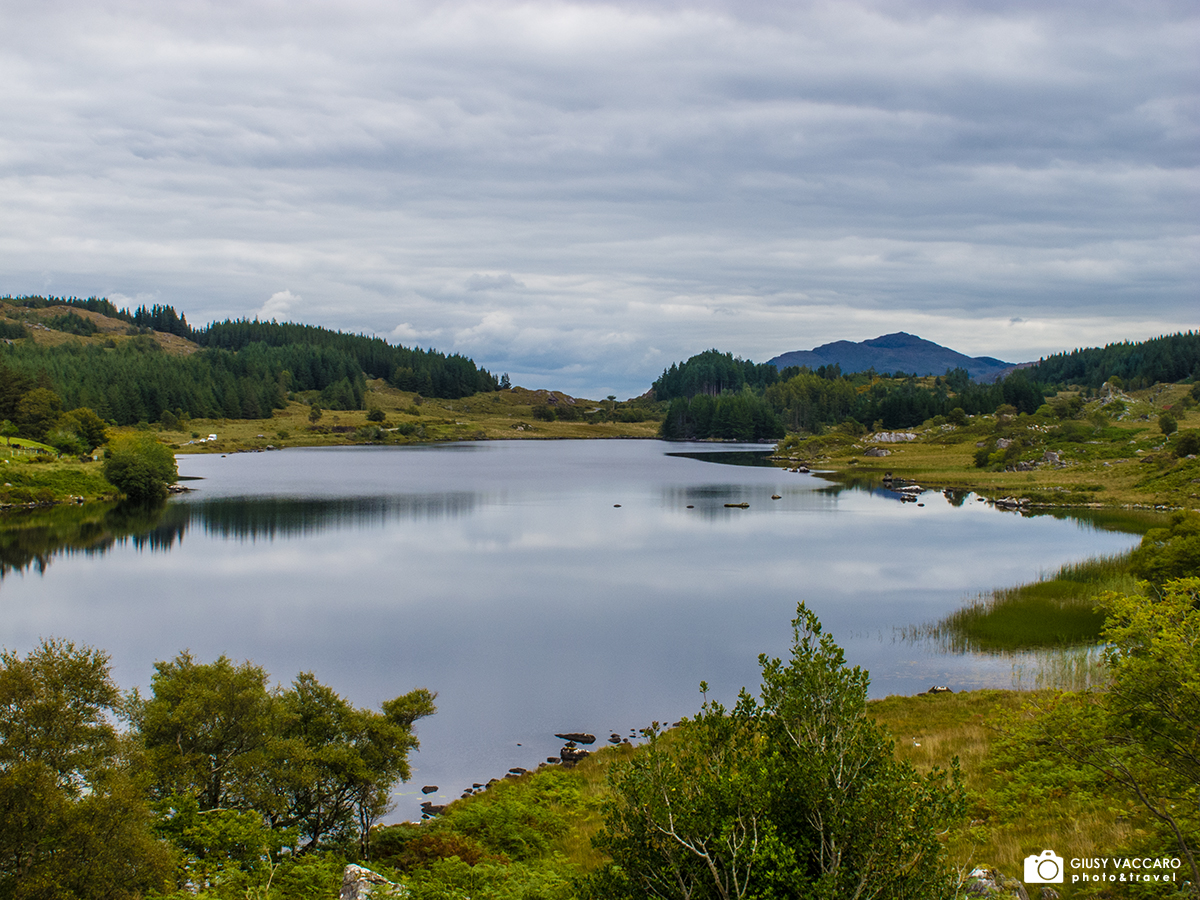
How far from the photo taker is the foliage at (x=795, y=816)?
25.7 ft

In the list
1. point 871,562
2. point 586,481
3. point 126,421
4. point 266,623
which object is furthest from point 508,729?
point 126,421

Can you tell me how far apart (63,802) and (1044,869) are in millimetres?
15354

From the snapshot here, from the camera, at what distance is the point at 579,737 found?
84.5 ft

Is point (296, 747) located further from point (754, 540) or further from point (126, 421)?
point (126, 421)

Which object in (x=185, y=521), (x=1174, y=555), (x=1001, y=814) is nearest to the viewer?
(x=1001, y=814)

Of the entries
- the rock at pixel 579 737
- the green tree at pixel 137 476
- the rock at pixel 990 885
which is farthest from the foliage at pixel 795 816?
the green tree at pixel 137 476

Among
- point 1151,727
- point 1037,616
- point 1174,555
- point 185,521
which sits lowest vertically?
point 185,521

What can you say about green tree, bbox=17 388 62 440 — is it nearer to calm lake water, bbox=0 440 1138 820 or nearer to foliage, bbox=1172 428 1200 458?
calm lake water, bbox=0 440 1138 820

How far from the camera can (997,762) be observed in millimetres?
19141

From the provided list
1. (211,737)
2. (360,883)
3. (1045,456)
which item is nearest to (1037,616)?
(360,883)

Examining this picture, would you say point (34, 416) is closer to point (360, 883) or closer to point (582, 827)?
point (582, 827)

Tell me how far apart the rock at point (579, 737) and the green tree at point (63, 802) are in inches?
567

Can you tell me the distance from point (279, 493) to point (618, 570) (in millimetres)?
55828

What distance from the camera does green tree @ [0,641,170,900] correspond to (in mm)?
11609
